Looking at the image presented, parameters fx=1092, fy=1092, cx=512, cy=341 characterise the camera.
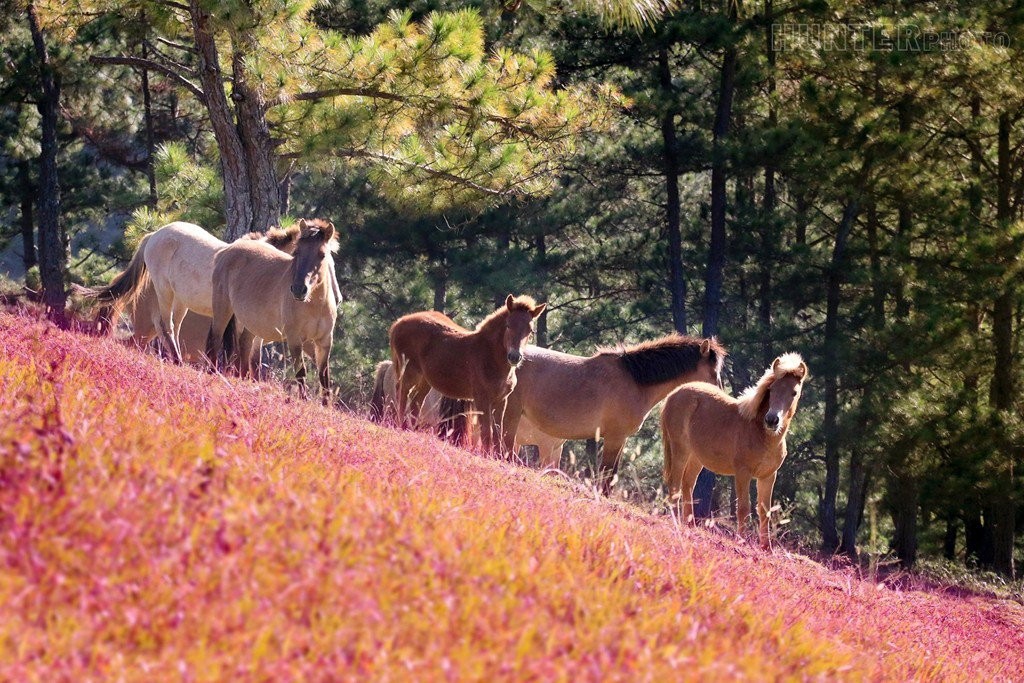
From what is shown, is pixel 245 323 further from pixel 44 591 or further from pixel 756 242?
pixel 756 242

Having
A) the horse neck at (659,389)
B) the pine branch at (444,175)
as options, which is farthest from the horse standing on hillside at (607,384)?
the pine branch at (444,175)

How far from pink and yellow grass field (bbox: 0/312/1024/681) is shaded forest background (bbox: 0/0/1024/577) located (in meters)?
6.49

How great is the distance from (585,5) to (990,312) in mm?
10987

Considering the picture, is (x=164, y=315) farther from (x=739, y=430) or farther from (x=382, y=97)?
(x=739, y=430)

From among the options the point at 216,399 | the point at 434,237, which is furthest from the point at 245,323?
the point at 434,237

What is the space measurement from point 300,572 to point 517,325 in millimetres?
8175

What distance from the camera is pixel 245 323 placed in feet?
43.4

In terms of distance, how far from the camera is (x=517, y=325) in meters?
11.8

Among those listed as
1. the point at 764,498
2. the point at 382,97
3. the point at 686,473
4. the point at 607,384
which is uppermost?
the point at 382,97

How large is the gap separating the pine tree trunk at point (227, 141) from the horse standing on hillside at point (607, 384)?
5022mm

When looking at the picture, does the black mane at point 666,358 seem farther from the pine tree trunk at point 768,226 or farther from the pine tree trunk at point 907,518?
the pine tree trunk at point 768,226

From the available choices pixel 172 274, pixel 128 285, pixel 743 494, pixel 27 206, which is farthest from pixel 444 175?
pixel 27 206

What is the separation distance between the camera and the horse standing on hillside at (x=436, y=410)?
1237cm

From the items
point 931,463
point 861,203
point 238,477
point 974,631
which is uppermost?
point 238,477
